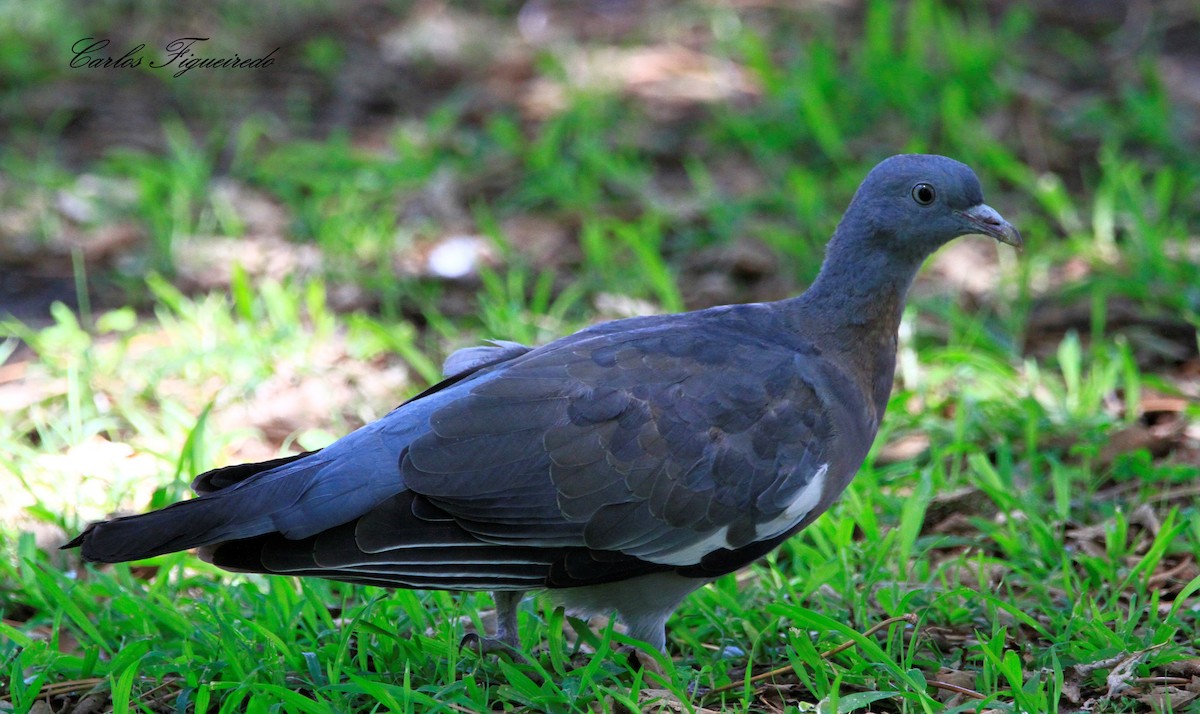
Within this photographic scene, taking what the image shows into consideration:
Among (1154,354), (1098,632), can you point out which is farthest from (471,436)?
(1154,354)

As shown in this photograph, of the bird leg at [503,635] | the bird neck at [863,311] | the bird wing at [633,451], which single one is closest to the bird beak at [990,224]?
the bird neck at [863,311]

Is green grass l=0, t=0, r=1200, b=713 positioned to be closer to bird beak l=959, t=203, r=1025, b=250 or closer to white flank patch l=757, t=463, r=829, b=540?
white flank patch l=757, t=463, r=829, b=540

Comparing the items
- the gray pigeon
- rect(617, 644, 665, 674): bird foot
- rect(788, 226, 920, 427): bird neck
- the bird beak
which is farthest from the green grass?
the bird beak

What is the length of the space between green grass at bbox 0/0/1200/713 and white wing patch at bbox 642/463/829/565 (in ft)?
0.89

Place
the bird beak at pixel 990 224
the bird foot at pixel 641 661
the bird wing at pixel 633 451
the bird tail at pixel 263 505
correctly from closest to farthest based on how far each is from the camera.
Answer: the bird tail at pixel 263 505 < the bird wing at pixel 633 451 < the bird foot at pixel 641 661 < the bird beak at pixel 990 224

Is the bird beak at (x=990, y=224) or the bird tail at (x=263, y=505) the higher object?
the bird beak at (x=990, y=224)

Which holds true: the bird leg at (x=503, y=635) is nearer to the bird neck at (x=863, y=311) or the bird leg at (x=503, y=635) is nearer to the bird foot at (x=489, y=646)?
the bird foot at (x=489, y=646)

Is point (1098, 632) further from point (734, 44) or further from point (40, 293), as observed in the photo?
point (734, 44)

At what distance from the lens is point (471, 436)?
3203 mm

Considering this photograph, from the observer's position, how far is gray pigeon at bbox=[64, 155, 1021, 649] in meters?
3.06

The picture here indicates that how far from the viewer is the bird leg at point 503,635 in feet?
10.8

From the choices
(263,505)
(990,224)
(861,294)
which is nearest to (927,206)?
(990,224)

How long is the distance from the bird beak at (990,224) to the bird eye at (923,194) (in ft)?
0.31

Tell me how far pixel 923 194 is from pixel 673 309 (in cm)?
183
